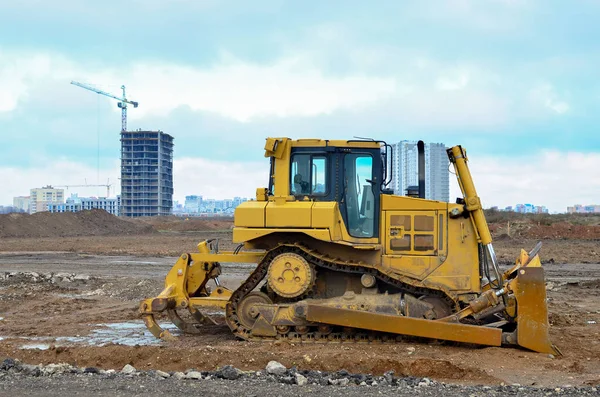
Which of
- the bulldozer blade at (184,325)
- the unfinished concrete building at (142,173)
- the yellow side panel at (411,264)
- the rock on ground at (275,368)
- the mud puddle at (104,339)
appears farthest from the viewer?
the unfinished concrete building at (142,173)

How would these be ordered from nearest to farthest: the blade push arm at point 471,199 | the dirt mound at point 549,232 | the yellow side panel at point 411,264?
the blade push arm at point 471,199 < the yellow side panel at point 411,264 < the dirt mound at point 549,232

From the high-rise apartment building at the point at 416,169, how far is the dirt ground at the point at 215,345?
10.2 feet

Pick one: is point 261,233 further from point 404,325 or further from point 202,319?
point 202,319

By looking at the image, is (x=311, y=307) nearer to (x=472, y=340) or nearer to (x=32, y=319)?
(x=472, y=340)

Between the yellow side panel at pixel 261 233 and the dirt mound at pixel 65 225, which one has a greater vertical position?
the yellow side panel at pixel 261 233

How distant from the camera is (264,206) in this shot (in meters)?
11.0

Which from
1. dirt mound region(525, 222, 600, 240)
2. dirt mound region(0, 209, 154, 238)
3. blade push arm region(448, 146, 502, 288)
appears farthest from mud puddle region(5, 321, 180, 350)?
dirt mound region(0, 209, 154, 238)

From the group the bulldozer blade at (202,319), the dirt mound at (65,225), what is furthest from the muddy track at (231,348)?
the dirt mound at (65,225)

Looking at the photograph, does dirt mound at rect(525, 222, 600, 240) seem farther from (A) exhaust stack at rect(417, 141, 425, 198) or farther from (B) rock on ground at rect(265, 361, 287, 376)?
(B) rock on ground at rect(265, 361, 287, 376)

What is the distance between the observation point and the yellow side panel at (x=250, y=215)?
10.9 m

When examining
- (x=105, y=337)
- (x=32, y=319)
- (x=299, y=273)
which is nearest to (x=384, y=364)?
(x=299, y=273)

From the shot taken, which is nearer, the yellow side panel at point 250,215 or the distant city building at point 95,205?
the yellow side panel at point 250,215

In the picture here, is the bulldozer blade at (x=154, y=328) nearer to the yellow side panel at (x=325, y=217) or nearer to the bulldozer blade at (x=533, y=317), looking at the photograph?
the yellow side panel at (x=325, y=217)

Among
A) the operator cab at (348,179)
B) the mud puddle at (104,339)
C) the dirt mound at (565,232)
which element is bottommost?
the mud puddle at (104,339)
